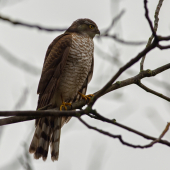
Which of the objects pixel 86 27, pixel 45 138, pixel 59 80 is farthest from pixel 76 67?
pixel 45 138

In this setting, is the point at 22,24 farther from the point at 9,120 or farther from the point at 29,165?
the point at 29,165

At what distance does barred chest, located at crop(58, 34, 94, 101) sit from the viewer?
522 centimetres

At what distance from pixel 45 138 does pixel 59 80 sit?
3.84 feet

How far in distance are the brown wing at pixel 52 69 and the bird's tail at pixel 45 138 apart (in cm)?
55

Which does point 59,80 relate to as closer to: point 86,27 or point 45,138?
point 45,138

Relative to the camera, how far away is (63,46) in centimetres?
532

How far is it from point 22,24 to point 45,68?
10.3 ft

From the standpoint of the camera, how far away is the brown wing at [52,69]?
197 inches

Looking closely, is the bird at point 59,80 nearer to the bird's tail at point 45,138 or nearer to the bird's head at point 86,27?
the bird's tail at point 45,138

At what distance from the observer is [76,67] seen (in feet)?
17.1

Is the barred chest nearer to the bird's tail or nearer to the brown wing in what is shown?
the brown wing

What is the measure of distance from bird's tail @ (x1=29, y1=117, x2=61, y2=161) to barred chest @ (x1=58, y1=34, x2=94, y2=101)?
57 centimetres

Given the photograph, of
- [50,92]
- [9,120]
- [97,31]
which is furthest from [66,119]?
[9,120]

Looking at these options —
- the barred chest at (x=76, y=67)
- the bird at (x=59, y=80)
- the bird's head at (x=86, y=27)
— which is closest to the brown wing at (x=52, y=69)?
the bird at (x=59, y=80)
